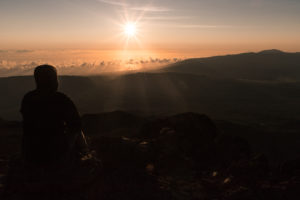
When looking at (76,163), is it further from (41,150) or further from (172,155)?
(172,155)

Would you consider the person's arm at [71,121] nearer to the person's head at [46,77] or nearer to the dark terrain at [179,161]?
the person's head at [46,77]

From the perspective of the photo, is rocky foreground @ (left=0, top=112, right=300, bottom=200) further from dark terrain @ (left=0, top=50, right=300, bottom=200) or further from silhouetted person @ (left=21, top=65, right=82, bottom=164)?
silhouetted person @ (left=21, top=65, right=82, bottom=164)

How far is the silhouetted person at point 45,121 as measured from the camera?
3.47 m

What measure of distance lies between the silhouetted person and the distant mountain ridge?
11808cm

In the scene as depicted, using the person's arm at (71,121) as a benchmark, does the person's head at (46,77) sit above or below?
above

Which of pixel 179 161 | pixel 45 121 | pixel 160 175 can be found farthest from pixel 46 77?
pixel 179 161

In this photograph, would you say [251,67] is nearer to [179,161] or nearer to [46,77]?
[179,161]

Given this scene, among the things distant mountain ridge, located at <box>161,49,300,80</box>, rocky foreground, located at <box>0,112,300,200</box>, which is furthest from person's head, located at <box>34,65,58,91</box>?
distant mountain ridge, located at <box>161,49,300,80</box>

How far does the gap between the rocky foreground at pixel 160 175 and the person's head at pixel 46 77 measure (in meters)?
1.21

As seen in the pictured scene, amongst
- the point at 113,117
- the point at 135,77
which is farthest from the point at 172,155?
the point at 135,77

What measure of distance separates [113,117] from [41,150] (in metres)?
16.9

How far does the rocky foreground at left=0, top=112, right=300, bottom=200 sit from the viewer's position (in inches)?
137

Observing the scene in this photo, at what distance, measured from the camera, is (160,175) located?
19.4 ft

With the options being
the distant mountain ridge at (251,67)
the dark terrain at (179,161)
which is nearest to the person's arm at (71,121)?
the dark terrain at (179,161)
